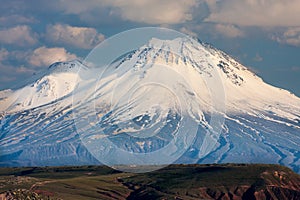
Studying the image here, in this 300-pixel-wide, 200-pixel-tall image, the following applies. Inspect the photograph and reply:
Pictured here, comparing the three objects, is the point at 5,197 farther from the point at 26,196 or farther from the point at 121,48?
the point at 121,48

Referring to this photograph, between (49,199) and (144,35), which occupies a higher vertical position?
(144,35)

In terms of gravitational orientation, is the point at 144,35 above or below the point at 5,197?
above

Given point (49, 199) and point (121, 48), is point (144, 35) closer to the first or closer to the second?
point (121, 48)

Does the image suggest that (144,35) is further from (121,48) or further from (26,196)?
(26,196)

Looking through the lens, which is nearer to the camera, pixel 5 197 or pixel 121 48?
pixel 121 48

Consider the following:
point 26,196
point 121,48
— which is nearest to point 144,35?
point 121,48

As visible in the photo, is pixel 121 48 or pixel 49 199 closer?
pixel 121 48

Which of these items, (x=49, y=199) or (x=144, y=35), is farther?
(x=49, y=199)
